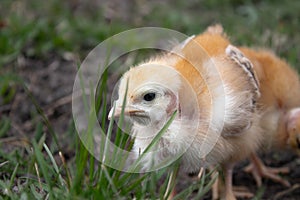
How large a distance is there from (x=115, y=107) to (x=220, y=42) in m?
0.93

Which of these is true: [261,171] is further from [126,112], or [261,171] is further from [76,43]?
[76,43]

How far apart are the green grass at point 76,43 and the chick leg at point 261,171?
0.46m

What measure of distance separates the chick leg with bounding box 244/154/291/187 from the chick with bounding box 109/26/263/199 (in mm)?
520

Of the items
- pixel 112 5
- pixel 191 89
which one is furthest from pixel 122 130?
pixel 112 5

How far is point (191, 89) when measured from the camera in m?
2.91

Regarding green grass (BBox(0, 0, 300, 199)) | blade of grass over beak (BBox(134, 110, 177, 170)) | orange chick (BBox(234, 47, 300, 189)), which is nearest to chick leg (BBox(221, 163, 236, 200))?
green grass (BBox(0, 0, 300, 199))

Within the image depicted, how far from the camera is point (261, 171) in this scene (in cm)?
383

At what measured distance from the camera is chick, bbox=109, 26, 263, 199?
276 centimetres

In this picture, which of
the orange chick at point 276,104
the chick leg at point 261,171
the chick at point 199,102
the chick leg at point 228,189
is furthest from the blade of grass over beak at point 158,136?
the chick leg at point 261,171

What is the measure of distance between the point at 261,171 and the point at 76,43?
6.61ft

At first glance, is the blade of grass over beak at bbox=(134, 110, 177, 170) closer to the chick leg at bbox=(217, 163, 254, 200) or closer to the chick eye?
the chick eye

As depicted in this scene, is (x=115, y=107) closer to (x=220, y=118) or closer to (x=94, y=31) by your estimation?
(x=220, y=118)

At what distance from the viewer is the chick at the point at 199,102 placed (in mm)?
2760

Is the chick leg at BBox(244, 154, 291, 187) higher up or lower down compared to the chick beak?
lower down
